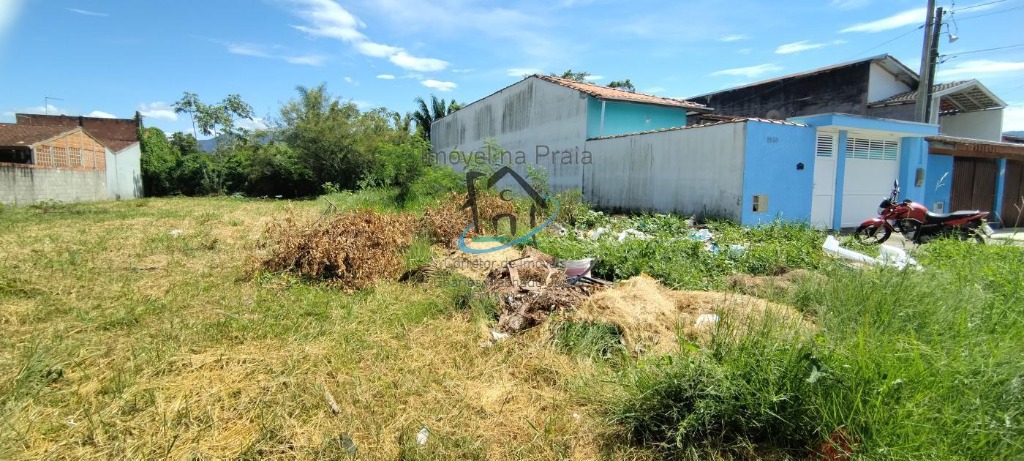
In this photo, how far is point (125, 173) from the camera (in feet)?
80.6

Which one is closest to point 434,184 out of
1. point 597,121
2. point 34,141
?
point 597,121

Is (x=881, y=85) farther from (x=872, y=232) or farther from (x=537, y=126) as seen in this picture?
(x=537, y=126)

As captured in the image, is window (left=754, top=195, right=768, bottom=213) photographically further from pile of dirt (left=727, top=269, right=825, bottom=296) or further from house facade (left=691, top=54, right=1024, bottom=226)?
pile of dirt (left=727, top=269, right=825, bottom=296)

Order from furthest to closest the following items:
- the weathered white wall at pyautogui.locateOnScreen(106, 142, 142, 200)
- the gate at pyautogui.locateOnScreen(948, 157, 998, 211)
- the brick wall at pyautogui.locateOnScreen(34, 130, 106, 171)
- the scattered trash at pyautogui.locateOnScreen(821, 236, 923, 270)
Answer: the weathered white wall at pyautogui.locateOnScreen(106, 142, 142, 200) < the brick wall at pyautogui.locateOnScreen(34, 130, 106, 171) < the gate at pyautogui.locateOnScreen(948, 157, 998, 211) < the scattered trash at pyautogui.locateOnScreen(821, 236, 923, 270)

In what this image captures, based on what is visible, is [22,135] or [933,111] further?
[22,135]

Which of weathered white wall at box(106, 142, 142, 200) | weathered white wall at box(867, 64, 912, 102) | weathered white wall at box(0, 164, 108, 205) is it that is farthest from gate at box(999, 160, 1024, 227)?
weathered white wall at box(106, 142, 142, 200)

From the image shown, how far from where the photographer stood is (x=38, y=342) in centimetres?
337

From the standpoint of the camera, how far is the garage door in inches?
442

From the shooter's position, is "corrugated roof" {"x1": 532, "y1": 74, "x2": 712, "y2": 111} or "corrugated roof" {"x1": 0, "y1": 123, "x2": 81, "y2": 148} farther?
"corrugated roof" {"x1": 0, "y1": 123, "x2": 81, "y2": 148}

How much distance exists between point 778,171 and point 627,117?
565 centimetres

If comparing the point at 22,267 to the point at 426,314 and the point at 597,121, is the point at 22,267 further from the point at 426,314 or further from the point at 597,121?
the point at 597,121

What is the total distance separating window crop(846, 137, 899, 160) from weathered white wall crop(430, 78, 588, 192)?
6743 millimetres

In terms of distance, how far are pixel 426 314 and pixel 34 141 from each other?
26163 mm

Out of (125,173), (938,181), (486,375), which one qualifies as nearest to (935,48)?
(938,181)
